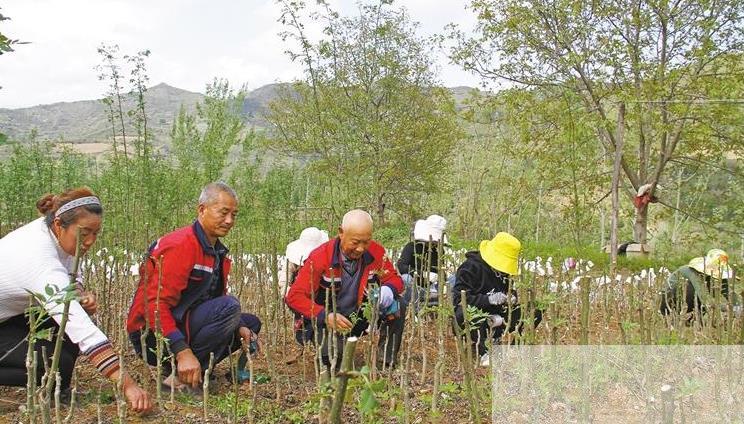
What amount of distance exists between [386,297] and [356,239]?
14.5 inches

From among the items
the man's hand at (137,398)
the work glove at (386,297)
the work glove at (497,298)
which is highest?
the work glove at (386,297)

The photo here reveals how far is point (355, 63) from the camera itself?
14.4 metres

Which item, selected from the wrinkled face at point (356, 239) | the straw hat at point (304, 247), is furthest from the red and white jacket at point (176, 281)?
the straw hat at point (304, 247)

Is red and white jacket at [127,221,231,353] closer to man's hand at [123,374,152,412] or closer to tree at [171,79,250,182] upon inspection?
man's hand at [123,374,152,412]

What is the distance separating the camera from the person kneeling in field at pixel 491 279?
387cm

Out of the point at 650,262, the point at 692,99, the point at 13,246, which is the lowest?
Result: the point at 650,262

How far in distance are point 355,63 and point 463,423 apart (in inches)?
479

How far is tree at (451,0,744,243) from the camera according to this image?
11.7 m

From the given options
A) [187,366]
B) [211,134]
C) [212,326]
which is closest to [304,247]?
[212,326]

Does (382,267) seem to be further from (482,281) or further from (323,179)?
(323,179)

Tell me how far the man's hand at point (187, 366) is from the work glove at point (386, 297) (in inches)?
39.5

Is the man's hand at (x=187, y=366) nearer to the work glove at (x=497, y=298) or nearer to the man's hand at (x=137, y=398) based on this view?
the man's hand at (x=137, y=398)

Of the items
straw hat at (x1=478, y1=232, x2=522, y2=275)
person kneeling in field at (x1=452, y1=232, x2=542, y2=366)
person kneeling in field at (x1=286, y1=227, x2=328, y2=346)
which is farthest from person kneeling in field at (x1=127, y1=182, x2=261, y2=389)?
straw hat at (x1=478, y1=232, x2=522, y2=275)

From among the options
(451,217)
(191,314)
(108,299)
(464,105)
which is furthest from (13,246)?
(451,217)
